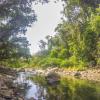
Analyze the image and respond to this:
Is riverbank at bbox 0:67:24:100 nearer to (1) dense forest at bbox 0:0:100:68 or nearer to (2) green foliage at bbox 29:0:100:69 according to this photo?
(1) dense forest at bbox 0:0:100:68

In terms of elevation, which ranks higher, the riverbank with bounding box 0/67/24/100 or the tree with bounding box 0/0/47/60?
the tree with bounding box 0/0/47/60

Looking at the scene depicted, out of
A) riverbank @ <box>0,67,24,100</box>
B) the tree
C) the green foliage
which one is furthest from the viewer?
the green foliage

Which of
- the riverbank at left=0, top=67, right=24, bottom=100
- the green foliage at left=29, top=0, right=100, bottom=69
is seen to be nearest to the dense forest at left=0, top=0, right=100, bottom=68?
the green foliage at left=29, top=0, right=100, bottom=69

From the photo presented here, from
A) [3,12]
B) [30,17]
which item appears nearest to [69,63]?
[30,17]

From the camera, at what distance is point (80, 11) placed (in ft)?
209

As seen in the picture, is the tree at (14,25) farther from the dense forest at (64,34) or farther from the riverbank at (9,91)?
the riverbank at (9,91)

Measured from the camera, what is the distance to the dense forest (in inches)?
1105

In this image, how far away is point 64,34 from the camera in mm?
81875

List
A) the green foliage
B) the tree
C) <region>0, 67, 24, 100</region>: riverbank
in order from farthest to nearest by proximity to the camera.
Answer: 1. the green foliage
2. the tree
3. <region>0, 67, 24, 100</region>: riverbank

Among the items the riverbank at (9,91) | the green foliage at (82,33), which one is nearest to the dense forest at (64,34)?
the green foliage at (82,33)

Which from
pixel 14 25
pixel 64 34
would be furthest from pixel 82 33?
pixel 14 25

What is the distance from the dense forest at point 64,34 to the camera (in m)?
28.1

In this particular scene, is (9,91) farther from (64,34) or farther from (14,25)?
(64,34)

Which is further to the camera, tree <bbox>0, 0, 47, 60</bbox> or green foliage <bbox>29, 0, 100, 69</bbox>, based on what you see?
green foliage <bbox>29, 0, 100, 69</bbox>
